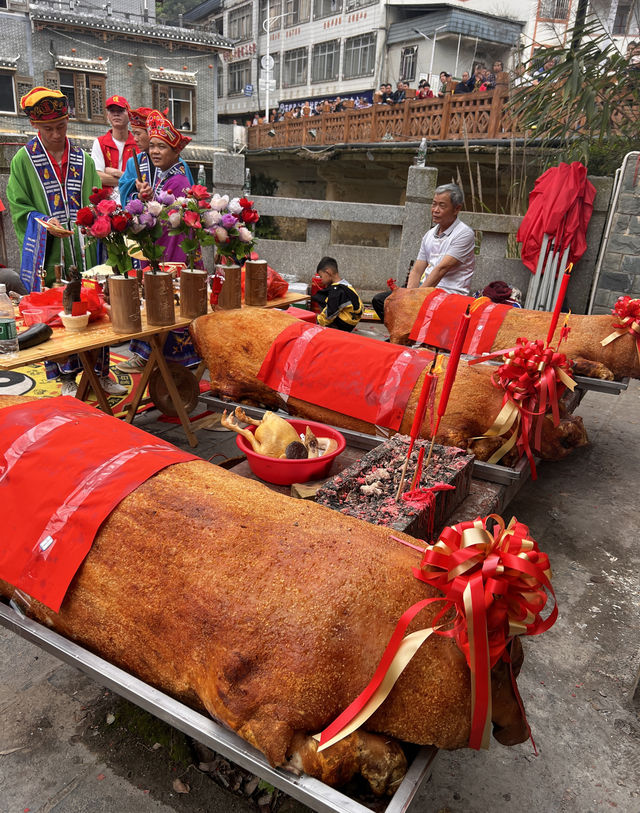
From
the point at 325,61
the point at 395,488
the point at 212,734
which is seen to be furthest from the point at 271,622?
the point at 325,61

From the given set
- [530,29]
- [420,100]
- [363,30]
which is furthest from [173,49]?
[530,29]

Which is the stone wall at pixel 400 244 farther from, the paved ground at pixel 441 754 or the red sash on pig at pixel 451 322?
the paved ground at pixel 441 754

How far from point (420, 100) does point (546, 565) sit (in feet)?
43.1

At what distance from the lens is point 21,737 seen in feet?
6.17

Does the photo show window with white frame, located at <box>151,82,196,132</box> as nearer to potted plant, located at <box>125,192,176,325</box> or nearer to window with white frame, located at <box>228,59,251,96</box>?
window with white frame, located at <box>228,59,251,96</box>

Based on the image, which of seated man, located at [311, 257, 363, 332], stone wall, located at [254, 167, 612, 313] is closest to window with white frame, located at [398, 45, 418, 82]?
stone wall, located at [254, 167, 612, 313]

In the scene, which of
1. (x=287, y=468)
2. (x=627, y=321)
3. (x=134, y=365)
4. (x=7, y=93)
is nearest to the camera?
(x=287, y=468)

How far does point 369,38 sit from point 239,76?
379 inches

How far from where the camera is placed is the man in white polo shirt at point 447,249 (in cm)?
465

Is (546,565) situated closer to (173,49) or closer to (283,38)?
(173,49)

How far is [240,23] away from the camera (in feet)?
91.2

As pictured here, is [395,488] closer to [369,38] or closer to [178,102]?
[178,102]

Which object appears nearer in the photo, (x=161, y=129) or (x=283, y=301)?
(x=161, y=129)

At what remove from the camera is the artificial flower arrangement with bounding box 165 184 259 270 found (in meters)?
3.62
